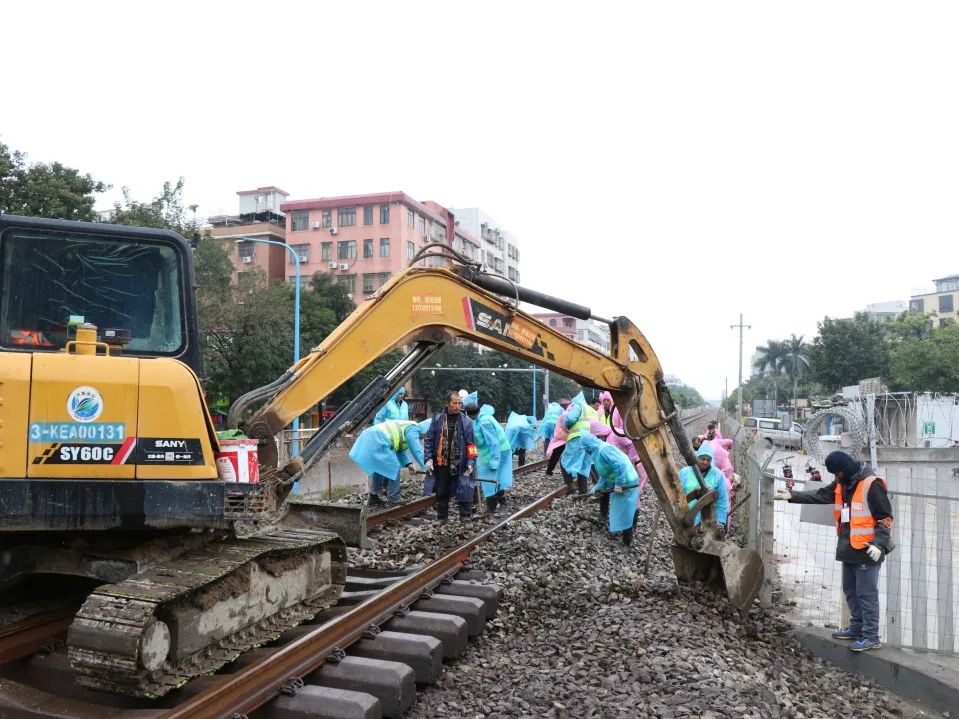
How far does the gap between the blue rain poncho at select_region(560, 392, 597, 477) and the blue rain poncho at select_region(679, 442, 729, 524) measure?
225 cm

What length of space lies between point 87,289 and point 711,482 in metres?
6.65

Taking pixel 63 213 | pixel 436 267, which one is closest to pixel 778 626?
pixel 436 267

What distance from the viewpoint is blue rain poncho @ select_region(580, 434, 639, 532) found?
350 inches

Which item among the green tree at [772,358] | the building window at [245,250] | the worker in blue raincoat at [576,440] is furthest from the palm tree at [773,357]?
the worker in blue raincoat at [576,440]

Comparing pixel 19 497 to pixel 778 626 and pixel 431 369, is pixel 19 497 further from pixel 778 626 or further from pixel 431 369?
pixel 431 369

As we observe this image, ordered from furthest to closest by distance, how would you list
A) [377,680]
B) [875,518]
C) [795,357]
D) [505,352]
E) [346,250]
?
1. [795,357]
2. [346,250]
3. [505,352]
4. [875,518]
5. [377,680]

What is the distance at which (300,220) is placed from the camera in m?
60.3

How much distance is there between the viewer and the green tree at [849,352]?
2325 inches

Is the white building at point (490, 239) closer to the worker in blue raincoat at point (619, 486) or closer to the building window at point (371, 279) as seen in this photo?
the building window at point (371, 279)

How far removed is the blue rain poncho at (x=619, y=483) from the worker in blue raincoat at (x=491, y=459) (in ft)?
7.40

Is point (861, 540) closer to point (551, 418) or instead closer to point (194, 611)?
point (194, 611)

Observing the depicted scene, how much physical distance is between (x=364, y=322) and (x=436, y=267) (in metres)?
0.76

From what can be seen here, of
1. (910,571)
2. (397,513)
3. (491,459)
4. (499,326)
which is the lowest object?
(397,513)

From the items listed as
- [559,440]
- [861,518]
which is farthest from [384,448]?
[861,518]
